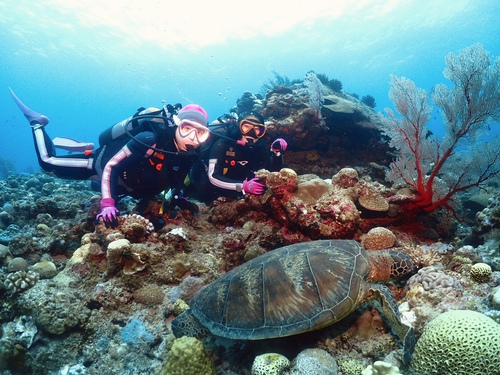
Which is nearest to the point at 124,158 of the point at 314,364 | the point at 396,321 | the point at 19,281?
the point at 19,281

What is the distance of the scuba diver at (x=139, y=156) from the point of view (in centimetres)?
545

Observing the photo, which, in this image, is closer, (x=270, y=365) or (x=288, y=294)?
(x=270, y=365)

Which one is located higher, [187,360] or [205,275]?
[187,360]

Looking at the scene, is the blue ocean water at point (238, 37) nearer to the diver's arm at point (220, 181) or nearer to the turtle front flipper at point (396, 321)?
the diver's arm at point (220, 181)

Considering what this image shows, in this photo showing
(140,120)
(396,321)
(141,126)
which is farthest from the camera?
(140,120)

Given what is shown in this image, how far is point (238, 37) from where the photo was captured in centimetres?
3384

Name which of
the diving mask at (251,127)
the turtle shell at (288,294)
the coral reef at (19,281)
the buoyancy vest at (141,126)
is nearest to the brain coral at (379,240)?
the turtle shell at (288,294)

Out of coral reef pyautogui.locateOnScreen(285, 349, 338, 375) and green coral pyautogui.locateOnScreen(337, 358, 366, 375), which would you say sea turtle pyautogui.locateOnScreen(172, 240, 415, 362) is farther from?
green coral pyautogui.locateOnScreen(337, 358, 366, 375)

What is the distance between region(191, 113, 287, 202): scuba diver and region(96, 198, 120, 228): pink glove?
2.38m

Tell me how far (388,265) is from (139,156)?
5.23 metres

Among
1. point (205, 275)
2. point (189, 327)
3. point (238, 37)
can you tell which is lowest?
point (205, 275)

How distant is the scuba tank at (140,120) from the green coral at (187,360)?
4.59 metres

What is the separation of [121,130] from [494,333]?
283 inches

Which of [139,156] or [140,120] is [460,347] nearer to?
[139,156]
